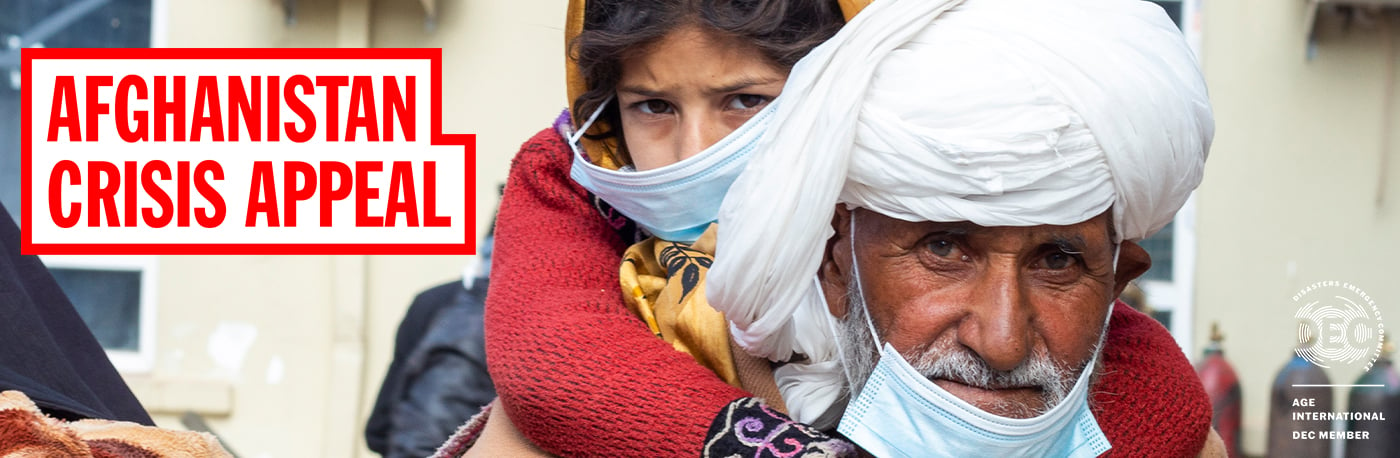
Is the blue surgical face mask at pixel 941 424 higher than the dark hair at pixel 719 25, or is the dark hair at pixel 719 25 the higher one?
the dark hair at pixel 719 25

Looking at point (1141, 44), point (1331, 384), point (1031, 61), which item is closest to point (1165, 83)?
point (1141, 44)

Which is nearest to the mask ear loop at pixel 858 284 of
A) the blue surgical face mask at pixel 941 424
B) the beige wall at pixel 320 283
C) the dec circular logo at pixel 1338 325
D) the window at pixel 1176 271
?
the blue surgical face mask at pixel 941 424

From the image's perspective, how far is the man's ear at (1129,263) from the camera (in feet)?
7.13

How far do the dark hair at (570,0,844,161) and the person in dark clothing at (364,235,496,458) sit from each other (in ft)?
6.63

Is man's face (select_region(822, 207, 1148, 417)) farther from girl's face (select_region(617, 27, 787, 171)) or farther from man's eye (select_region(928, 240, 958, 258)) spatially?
girl's face (select_region(617, 27, 787, 171))

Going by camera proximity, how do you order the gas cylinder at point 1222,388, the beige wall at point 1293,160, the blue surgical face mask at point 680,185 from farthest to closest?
the beige wall at point 1293,160
the gas cylinder at point 1222,388
the blue surgical face mask at point 680,185

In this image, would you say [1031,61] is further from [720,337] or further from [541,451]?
[541,451]

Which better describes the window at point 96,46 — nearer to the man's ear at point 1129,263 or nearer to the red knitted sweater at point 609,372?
the red knitted sweater at point 609,372

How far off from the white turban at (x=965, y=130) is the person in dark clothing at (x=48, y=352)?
3.65 ft

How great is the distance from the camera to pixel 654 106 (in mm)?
2465

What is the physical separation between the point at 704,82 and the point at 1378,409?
16.5ft

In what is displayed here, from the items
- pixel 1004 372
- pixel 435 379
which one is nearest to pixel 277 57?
pixel 435 379

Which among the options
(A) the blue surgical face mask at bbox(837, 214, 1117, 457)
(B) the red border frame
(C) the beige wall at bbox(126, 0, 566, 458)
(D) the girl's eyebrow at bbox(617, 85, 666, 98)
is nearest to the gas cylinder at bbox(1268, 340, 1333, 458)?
(C) the beige wall at bbox(126, 0, 566, 458)

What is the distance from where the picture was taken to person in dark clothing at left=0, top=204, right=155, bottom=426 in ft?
7.63
